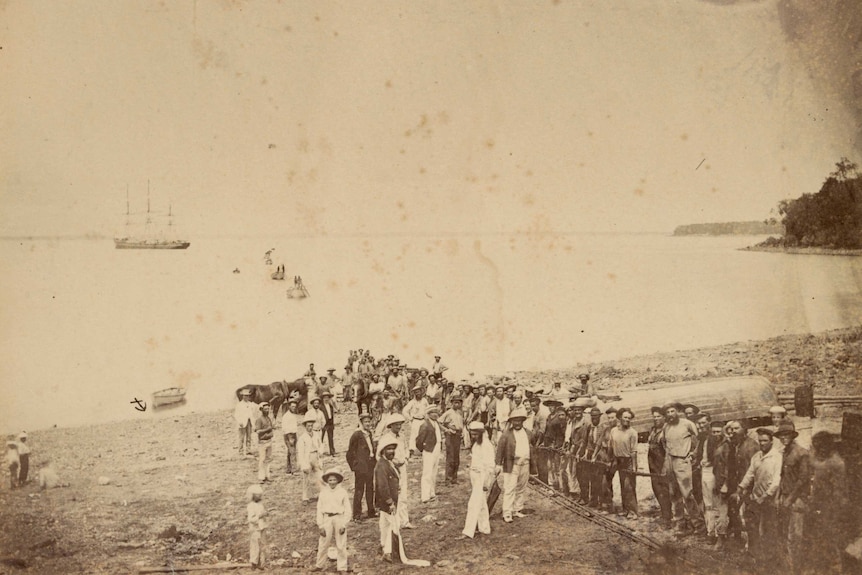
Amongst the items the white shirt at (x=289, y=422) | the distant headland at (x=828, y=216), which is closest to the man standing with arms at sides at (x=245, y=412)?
the white shirt at (x=289, y=422)

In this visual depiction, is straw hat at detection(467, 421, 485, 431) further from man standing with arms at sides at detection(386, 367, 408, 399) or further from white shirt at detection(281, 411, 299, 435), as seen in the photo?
white shirt at detection(281, 411, 299, 435)

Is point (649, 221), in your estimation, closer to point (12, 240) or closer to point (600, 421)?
point (600, 421)

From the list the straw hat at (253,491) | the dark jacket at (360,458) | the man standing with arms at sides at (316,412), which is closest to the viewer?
the straw hat at (253,491)

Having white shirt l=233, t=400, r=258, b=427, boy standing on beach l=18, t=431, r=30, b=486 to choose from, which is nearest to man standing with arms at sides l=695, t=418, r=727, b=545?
white shirt l=233, t=400, r=258, b=427

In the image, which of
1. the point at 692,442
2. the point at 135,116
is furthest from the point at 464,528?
the point at 135,116

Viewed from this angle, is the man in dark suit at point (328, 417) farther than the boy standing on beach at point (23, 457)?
Yes

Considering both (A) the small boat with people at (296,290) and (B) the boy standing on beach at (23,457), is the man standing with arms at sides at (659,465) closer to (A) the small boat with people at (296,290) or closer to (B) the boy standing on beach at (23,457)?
(A) the small boat with people at (296,290)
